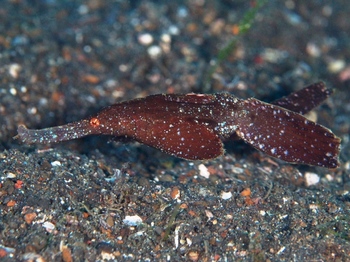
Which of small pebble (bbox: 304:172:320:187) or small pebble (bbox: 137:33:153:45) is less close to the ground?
small pebble (bbox: 137:33:153:45)

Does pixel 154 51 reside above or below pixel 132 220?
above

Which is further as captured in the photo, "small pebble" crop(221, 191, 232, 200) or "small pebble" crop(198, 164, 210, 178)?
"small pebble" crop(198, 164, 210, 178)

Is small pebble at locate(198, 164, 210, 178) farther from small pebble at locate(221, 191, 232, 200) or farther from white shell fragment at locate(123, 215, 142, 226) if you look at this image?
white shell fragment at locate(123, 215, 142, 226)

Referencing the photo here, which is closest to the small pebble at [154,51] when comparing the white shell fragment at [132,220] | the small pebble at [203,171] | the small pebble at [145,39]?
the small pebble at [145,39]

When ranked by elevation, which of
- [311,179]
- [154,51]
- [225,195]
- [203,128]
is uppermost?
[203,128]

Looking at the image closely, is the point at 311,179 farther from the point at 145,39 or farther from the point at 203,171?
the point at 145,39

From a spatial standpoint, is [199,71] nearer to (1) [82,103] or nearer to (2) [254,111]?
(1) [82,103]

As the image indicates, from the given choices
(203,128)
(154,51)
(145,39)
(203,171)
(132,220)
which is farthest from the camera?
(145,39)

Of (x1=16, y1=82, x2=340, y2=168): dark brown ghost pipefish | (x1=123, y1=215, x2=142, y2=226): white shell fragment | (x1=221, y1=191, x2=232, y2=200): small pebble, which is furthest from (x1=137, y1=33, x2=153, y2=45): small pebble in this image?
(x1=123, y1=215, x2=142, y2=226): white shell fragment

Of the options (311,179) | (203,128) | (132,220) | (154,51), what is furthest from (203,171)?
(154,51)
